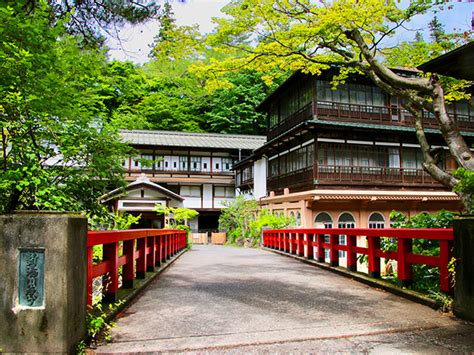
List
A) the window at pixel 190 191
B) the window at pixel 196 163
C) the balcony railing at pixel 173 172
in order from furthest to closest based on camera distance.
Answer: the window at pixel 196 163 < the window at pixel 190 191 < the balcony railing at pixel 173 172

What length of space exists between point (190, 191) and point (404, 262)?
3023cm

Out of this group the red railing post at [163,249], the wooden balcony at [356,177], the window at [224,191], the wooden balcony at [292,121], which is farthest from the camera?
the window at [224,191]

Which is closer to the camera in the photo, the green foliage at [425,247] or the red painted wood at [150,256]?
the green foliage at [425,247]

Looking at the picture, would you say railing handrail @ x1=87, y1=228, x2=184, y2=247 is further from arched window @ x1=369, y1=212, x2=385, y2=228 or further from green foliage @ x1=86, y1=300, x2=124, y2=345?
arched window @ x1=369, y1=212, x2=385, y2=228

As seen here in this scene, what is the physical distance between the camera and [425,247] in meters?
6.93

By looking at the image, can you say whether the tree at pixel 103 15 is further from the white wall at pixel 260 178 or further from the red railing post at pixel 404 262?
the white wall at pixel 260 178

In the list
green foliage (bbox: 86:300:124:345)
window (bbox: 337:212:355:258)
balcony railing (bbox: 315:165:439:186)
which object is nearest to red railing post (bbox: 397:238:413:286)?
green foliage (bbox: 86:300:124:345)

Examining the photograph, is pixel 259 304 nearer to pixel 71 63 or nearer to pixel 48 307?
pixel 48 307

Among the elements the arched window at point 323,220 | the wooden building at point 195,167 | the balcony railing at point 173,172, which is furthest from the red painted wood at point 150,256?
the balcony railing at point 173,172

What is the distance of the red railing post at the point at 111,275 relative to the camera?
5.10 metres

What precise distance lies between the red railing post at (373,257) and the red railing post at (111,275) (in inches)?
178

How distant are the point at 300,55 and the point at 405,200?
14.5 m

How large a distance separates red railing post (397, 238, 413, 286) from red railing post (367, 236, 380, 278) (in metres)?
0.93

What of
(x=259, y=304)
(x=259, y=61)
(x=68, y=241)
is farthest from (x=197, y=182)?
(x=68, y=241)
